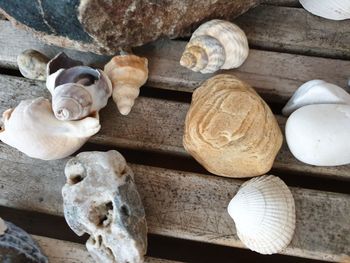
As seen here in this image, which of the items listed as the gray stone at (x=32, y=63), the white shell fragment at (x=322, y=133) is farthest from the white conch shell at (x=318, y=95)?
the gray stone at (x=32, y=63)

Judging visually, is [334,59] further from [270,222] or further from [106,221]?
[106,221]

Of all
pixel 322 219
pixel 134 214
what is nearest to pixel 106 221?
pixel 134 214

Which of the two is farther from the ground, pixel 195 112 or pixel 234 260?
pixel 195 112

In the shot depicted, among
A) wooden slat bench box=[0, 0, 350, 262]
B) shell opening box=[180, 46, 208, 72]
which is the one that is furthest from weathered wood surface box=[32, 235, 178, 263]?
shell opening box=[180, 46, 208, 72]

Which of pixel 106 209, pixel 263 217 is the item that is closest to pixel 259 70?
pixel 263 217

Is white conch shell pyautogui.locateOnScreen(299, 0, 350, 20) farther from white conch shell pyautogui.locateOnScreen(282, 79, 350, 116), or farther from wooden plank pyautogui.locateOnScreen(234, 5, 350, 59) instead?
white conch shell pyautogui.locateOnScreen(282, 79, 350, 116)

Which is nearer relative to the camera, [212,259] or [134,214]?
[134,214]
